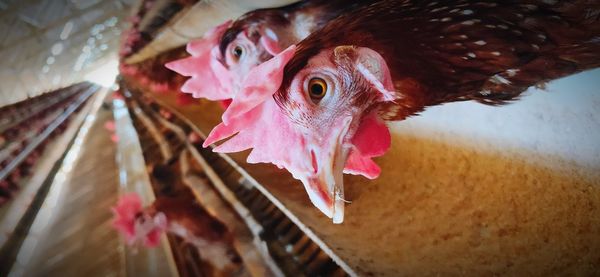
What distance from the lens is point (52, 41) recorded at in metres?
1.18

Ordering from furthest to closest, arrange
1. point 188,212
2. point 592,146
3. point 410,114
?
point 188,212 → point 410,114 → point 592,146

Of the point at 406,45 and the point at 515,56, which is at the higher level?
the point at 406,45

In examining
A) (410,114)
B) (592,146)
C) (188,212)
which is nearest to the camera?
(592,146)

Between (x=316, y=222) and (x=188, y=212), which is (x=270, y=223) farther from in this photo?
(x=188, y=212)

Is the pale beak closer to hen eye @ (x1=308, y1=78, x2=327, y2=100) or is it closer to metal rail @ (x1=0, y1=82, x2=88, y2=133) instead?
hen eye @ (x1=308, y1=78, x2=327, y2=100)

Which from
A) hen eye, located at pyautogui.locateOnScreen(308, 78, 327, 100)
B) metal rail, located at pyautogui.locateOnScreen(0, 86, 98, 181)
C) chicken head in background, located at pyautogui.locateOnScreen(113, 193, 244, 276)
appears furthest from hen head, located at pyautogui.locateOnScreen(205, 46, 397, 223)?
metal rail, located at pyautogui.locateOnScreen(0, 86, 98, 181)

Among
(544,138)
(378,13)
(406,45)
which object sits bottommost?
(544,138)

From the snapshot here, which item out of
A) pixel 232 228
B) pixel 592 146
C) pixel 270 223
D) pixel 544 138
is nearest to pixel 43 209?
pixel 232 228

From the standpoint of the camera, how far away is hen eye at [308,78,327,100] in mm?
979

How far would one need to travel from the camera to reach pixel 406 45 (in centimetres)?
107

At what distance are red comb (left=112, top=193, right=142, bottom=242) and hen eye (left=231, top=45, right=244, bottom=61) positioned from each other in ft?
2.09

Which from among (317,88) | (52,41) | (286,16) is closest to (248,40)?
(286,16)

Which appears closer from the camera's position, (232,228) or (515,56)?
(515,56)

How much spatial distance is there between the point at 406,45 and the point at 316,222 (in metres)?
0.71
